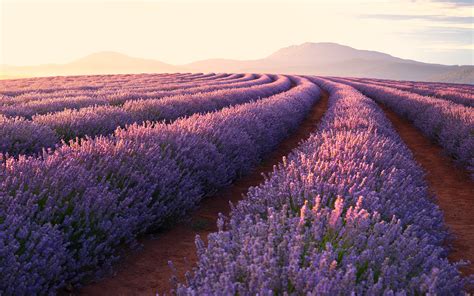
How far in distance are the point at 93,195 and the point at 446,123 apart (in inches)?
318

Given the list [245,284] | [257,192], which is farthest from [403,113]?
[245,284]

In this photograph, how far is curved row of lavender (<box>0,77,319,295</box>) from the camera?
8.36ft

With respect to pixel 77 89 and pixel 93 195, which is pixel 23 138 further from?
pixel 77 89

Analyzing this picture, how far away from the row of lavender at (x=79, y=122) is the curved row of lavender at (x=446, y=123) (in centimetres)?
478

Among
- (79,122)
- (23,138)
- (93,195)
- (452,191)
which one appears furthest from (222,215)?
(452,191)

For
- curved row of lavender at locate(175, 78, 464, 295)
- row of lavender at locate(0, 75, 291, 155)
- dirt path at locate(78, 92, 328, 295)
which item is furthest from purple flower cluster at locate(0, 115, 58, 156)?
curved row of lavender at locate(175, 78, 464, 295)

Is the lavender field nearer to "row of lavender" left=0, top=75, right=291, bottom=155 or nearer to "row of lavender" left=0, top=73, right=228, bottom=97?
"row of lavender" left=0, top=75, right=291, bottom=155

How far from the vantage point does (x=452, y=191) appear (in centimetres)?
633

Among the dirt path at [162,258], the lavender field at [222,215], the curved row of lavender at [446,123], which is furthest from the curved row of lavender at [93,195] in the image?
the curved row of lavender at [446,123]

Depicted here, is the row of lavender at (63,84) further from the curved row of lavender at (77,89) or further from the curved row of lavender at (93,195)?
the curved row of lavender at (93,195)

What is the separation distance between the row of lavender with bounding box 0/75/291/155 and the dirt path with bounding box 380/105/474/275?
12.5 feet

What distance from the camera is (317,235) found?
2.29 metres

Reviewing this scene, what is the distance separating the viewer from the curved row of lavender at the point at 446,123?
24.7 feet

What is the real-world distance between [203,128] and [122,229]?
Result: 2.49m
